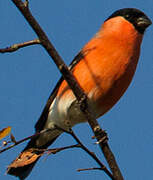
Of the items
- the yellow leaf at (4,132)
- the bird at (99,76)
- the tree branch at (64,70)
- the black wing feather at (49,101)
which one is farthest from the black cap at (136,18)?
the yellow leaf at (4,132)

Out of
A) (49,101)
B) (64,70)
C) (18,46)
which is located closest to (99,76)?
(49,101)

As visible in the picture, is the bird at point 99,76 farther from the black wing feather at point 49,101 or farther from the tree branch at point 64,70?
the tree branch at point 64,70

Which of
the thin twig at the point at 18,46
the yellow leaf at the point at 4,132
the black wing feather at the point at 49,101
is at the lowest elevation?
the black wing feather at the point at 49,101

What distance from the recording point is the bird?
4449 mm

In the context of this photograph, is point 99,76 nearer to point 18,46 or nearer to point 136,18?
point 136,18

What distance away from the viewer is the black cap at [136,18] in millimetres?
5250

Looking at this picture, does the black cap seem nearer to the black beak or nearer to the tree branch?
the black beak

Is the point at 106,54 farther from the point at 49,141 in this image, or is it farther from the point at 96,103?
the point at 49,141

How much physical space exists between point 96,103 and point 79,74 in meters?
0.41

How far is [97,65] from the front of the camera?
4465mm

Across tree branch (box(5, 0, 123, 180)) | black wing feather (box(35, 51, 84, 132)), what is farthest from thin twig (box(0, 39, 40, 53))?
black wing feather (box(35, 51, 84, 132))

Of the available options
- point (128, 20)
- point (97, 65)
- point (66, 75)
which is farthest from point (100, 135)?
point (128, 20)

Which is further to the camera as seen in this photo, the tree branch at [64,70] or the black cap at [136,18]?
the black cap at [136,18]

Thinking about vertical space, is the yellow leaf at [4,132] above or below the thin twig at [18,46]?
below
